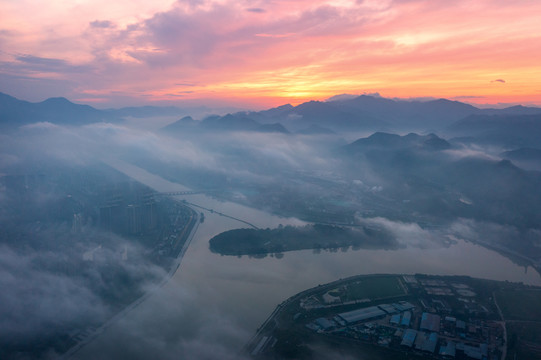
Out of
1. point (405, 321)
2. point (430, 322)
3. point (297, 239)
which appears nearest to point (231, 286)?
point (297, 239)

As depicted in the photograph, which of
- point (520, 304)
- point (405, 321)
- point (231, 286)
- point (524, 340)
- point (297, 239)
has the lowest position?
point (524, 340)

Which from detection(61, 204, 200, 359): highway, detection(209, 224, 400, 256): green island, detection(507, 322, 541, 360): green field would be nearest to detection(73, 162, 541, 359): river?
detection(61, 204, 200, 359): highway

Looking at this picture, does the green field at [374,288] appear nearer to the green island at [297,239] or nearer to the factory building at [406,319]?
the factory building at [406,319]

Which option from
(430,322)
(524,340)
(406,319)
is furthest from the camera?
(406,319)

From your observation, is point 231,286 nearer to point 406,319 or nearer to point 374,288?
point 374,288

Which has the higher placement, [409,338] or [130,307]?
[130,307]

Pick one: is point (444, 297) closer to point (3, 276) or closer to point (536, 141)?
point (3, 276)

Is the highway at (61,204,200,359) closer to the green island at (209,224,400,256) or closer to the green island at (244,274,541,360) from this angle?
the green island at (209,224,400,256)
